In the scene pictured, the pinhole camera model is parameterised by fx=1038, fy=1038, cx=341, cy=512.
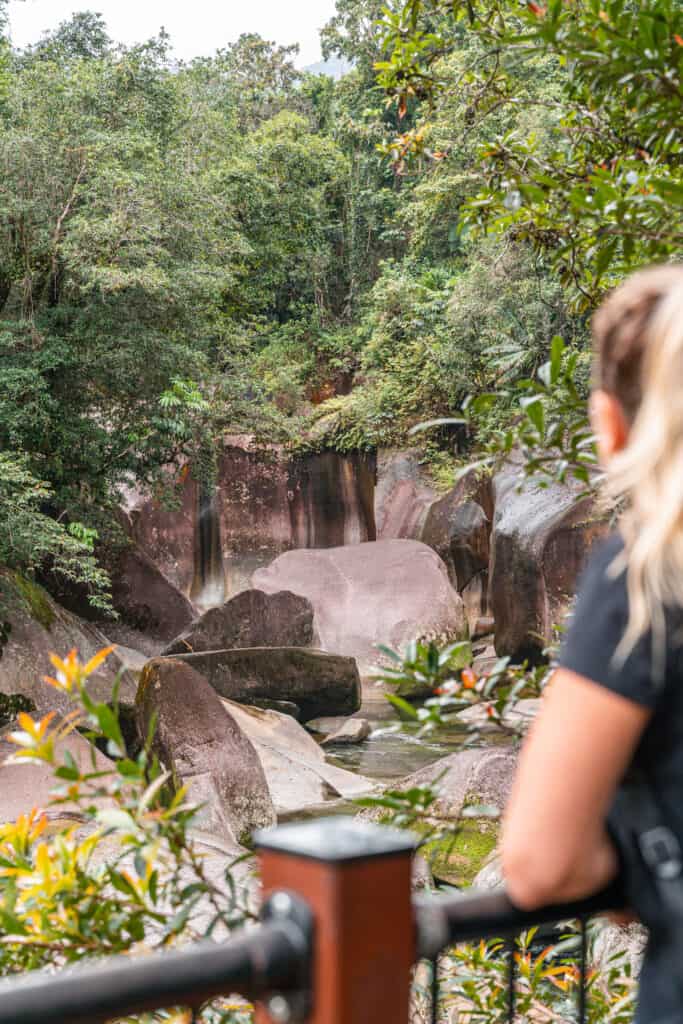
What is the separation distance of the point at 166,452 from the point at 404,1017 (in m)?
14.6

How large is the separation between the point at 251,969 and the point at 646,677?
0.50 meters

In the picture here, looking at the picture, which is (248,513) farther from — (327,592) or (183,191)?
(183,191)

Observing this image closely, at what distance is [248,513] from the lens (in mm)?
22250

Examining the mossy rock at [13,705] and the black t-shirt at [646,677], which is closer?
the black t-shirt at [646,677]

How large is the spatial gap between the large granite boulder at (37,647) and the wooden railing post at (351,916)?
10196mm

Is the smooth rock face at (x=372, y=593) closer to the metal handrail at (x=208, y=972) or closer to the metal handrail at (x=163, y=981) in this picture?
the metal handrail at (x=208, y=972)

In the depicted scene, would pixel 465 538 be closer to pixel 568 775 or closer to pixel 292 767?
pixel 292 767

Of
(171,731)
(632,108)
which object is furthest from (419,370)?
(632,108)

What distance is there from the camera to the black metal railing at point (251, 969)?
97 centimetres

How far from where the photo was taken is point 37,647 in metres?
11.9

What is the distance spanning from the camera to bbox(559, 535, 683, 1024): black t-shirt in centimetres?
103

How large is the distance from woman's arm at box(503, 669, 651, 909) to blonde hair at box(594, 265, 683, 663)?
6cm

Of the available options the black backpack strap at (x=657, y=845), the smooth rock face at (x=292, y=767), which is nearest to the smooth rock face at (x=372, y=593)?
the smooth rock face at (x=292, y=767)

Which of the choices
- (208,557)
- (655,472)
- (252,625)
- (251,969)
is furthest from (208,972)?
(208,557)
